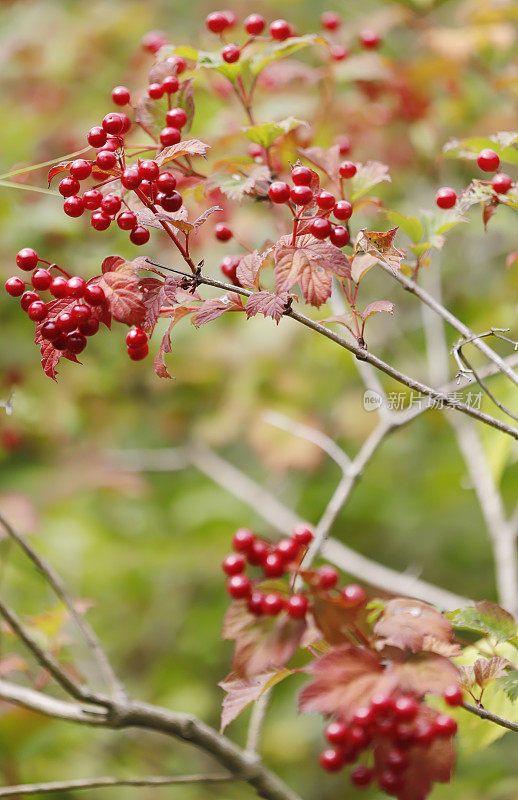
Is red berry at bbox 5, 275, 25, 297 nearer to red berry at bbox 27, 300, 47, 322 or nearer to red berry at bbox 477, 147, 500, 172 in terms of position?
red berry at bbox 27, 300, 47, 322

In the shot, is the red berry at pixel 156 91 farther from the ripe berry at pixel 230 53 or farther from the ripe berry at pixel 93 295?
the ripe berry at pixel 93 295

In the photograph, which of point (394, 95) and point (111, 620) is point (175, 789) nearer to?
point (111, 620)

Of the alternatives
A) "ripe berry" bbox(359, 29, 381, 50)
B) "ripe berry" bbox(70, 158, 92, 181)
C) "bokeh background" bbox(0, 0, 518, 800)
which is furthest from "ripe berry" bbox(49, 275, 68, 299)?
"ripe berry" bbox(359, 29, 381, 50)

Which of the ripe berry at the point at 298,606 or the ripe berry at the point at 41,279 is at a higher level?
the ripe berry at the point at 41,279

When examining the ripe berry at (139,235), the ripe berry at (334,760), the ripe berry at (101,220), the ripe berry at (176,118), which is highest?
the ripe berry at (176,118)

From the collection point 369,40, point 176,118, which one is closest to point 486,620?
point 176,118

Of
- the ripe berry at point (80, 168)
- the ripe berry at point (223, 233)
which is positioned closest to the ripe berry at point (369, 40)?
the ripe berry at point (223, 233)
